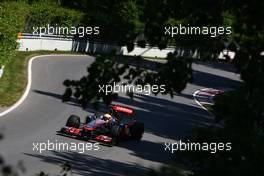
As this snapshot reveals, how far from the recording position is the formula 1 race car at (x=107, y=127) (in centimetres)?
2184

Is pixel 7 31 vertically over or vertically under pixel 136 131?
over

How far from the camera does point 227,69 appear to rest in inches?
2392

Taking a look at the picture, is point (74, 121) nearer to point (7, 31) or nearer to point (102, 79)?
point (7, 31)

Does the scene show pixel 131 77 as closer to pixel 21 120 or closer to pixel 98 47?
pixel 21 120

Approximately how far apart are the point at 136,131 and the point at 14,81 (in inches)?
296

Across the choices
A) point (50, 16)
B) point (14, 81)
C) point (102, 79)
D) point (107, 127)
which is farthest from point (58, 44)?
point (102, 79)

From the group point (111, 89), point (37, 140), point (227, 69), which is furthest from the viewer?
point (227, 69)

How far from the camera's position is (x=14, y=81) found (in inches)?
1149

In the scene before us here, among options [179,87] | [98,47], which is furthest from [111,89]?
[98,47]

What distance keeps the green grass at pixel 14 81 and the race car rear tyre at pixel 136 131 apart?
4490 millimetres

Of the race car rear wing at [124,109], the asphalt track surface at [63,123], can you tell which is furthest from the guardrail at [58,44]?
the race car rear wing at [124,109]

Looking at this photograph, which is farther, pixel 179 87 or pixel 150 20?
pixel 179 87

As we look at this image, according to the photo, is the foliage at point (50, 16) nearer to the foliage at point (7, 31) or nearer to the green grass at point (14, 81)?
the green grass at point (14, 81)

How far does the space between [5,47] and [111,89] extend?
23631 millimetres
